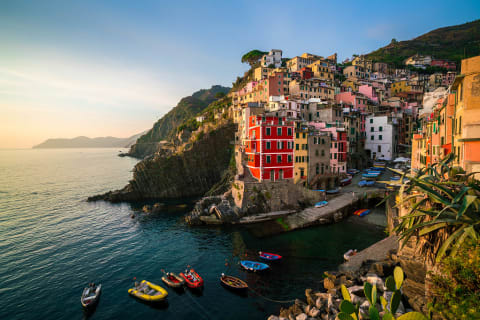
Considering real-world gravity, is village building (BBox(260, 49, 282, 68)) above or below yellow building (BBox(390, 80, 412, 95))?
above

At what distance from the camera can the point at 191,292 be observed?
26016 millimetres

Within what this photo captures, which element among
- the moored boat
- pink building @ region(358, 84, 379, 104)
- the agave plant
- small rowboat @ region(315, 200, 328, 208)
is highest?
pink building @ region(358, 84, 379, 104)

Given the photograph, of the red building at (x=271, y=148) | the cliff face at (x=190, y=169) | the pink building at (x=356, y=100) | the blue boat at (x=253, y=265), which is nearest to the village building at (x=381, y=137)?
the pink building at (x=356, y=100)

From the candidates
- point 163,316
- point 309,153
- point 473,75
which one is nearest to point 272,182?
point 309,153

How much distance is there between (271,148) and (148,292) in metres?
32.2

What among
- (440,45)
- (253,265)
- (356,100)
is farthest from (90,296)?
(440,45)

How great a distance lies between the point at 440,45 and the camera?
533 ft

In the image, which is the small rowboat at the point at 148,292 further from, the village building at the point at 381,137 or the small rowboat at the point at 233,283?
the village building at the point at 381,137

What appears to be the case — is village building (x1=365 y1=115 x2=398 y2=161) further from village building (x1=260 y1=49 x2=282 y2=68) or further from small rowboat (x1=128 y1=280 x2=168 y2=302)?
small rowboat (x1=128 y1=280 x2=168 y2=302)

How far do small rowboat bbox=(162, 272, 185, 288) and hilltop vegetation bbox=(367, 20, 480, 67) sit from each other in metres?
149

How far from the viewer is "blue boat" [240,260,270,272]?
28.2m

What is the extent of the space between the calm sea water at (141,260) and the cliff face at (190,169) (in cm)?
1813

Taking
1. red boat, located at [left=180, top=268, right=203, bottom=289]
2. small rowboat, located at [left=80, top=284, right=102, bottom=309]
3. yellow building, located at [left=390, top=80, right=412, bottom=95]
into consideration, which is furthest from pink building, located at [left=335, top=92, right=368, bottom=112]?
small rowboat, located at [left=80, top=284, right=102, bottom=309]

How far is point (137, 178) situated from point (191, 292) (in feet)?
177
